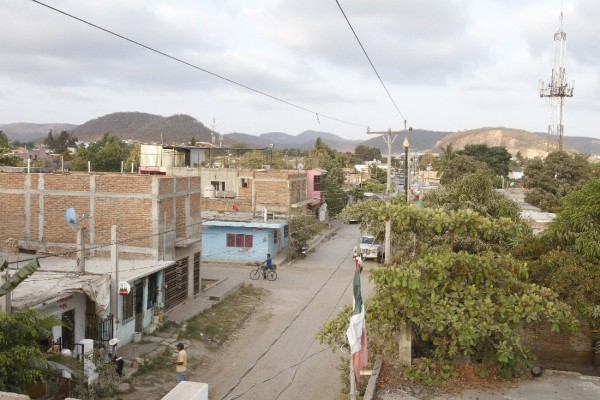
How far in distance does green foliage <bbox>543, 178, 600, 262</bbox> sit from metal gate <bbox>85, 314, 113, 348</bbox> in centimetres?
1206

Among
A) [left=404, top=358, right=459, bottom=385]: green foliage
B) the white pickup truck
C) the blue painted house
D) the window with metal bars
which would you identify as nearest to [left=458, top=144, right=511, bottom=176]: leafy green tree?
the white pickup truck

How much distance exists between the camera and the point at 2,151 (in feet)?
110

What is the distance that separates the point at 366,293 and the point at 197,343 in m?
Result: 9.85

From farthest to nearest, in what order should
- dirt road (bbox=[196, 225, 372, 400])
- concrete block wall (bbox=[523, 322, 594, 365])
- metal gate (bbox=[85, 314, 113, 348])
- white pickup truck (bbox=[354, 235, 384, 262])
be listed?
white pickup truck (bbox=[354, 235, 384, 262])
metal gate (bbox=[85, 314, 113, 348])
dirt road (bbox=[196, 225, 372, 400])
concrete block wall (bbox=[523, 322, 594, 365])

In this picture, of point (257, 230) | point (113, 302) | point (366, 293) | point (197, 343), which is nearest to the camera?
point (113, 302)

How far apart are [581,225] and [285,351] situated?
365 inches

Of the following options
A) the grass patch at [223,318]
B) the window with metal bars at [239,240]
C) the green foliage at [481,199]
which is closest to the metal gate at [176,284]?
the grass patch at [223,318]

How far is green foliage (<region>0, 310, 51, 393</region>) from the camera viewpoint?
30.5 feet

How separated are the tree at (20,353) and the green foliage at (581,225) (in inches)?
470

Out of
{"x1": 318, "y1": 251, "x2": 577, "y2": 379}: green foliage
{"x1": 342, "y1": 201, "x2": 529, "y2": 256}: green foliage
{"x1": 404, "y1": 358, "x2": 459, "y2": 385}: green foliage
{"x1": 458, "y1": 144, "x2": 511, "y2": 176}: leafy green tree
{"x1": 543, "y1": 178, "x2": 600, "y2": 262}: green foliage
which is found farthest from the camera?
{"x1": 458, "y1": 144, "x2": 511, "y2": 176}: leafy green tree

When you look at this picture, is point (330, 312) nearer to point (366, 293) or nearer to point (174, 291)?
point (366, 293)

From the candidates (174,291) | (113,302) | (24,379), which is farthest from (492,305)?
(174,291)

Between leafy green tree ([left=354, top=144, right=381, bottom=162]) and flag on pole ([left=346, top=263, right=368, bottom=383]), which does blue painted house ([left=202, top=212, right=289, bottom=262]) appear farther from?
leafy green tree ([left=354, top=144, right=381, bottom=162])

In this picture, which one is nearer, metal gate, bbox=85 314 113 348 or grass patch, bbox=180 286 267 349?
metal gate, bbox=85 314 113 348
